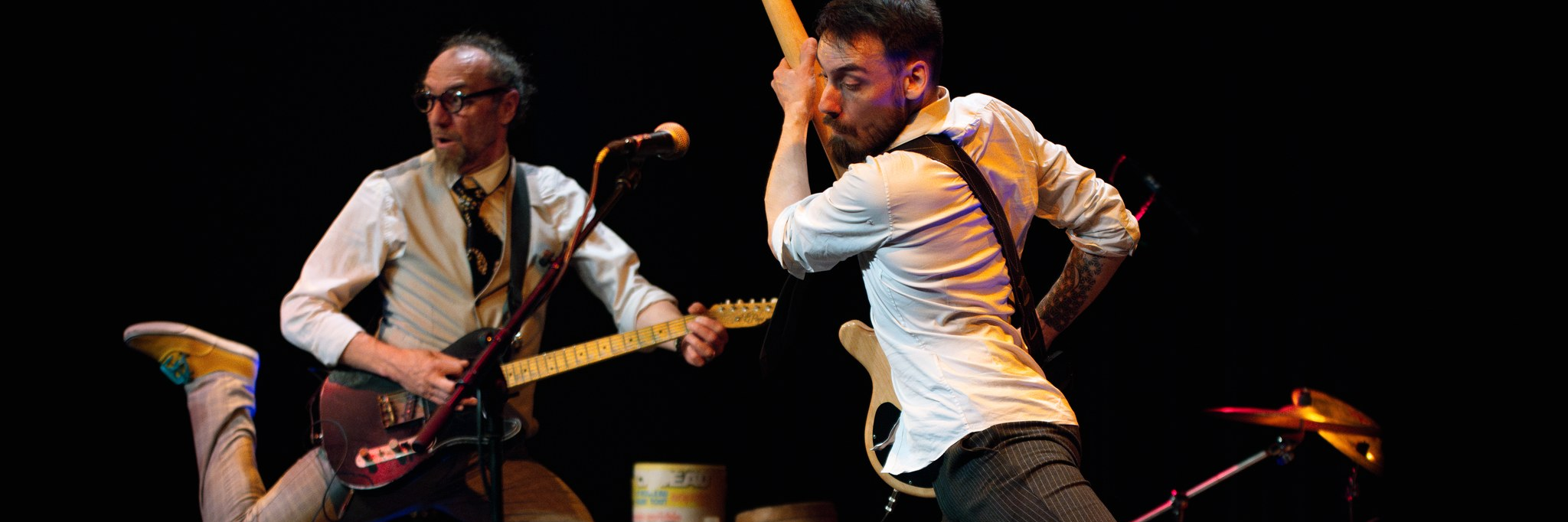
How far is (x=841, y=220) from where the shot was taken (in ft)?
5.75

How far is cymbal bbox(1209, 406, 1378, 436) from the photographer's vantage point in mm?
3035

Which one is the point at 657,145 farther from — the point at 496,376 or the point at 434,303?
the point at 434,303

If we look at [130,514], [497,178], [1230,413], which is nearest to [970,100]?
[1230,413]

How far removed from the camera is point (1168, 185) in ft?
12.4

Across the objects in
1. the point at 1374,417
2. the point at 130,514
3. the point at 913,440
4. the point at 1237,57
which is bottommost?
the point at 130,514

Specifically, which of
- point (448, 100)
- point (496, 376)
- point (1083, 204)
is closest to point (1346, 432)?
point (1083, 204)

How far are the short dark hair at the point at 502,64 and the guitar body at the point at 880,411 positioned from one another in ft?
5.98

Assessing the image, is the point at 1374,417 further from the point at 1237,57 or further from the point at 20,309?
the point at 20,309

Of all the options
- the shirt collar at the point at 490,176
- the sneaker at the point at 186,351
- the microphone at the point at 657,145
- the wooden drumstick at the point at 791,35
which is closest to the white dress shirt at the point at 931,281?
the wooden drumstick at the point at 791,35

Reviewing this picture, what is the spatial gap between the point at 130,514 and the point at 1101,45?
393 cm

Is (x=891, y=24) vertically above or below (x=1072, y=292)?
above

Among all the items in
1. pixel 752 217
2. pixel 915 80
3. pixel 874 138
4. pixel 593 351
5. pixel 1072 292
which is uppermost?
pixel 915 80

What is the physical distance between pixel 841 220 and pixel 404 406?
187 centimetres

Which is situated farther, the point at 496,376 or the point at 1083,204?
the point at 496,376
